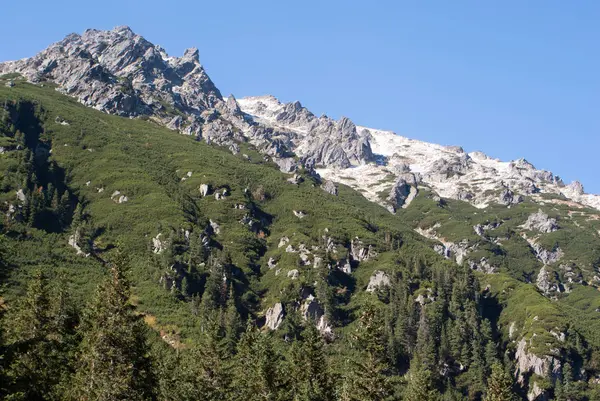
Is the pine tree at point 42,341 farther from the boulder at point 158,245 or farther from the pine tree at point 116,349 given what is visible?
the boulder at point 158,245

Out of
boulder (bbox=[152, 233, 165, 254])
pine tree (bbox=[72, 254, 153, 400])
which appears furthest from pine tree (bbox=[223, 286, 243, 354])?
pine tree (bbox=[72, 254, 153, 400])

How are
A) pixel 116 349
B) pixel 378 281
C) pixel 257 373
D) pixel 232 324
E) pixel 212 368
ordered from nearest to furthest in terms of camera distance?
pixel 116 349 → pixel 212 368 → pixel 257 373 → pixel 232 324 → pixel 378 281

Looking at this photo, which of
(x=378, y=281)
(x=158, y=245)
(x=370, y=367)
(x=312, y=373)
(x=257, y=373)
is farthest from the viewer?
(x=378, y=281)

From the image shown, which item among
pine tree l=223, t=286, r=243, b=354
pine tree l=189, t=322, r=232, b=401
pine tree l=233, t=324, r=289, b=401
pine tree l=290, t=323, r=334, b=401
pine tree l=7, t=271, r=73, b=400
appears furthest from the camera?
pine tree l=223, t=286, r=243, b=354

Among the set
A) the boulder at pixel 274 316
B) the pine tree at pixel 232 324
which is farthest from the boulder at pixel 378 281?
the pine tree at pixel 232 324

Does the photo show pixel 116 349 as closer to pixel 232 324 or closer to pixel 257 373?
pixel 257 373

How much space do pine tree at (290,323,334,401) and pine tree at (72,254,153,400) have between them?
64.1 ft

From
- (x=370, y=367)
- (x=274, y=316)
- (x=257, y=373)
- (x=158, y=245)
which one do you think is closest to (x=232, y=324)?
(x=274, y=316)

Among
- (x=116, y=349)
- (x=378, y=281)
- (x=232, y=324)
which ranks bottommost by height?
(x=116, y=349)

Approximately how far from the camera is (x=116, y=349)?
4153 centimetres

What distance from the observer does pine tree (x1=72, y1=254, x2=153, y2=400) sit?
40406 mm

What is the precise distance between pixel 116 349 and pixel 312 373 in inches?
995

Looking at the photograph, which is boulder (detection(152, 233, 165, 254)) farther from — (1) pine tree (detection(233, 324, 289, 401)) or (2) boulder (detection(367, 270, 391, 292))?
(1) pine tree (detection(233, 324, 289, 401))

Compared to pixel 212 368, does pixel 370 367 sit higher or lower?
higher
